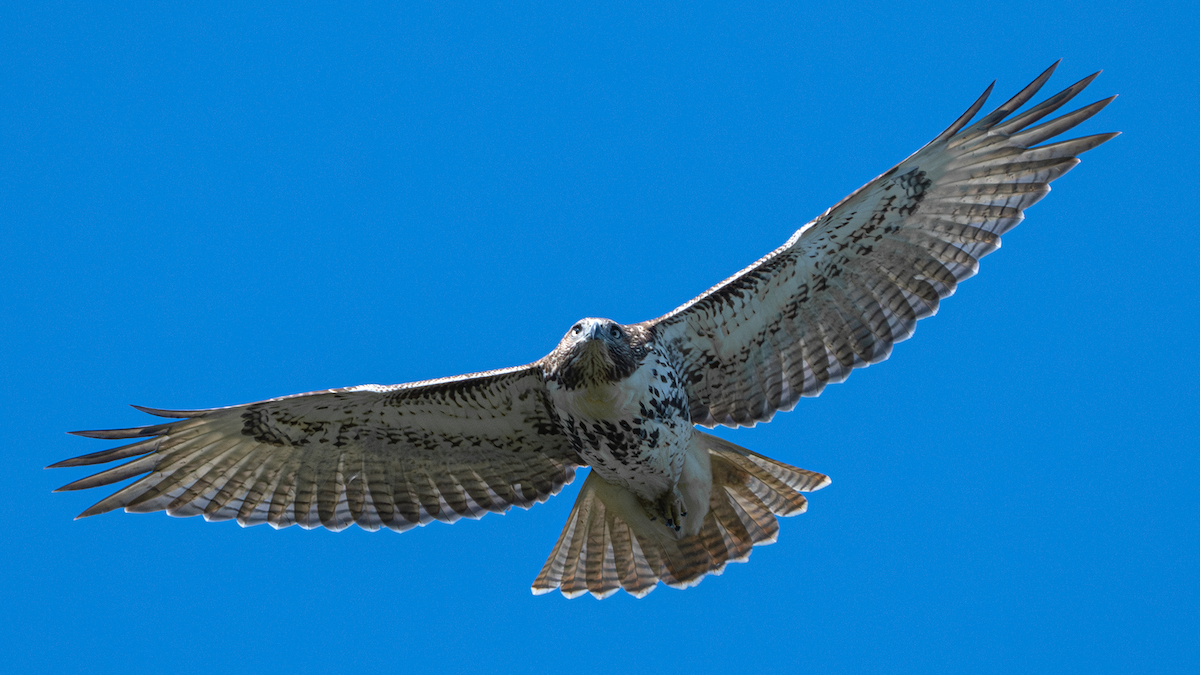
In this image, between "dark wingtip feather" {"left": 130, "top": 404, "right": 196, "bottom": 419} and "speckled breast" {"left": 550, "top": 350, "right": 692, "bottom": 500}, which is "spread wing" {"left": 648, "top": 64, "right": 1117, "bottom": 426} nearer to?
"speckled breast" {"left": 550, "top": 350, "right": 692, "bottom": 500}

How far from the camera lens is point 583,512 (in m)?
9.57

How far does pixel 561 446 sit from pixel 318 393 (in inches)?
84.2

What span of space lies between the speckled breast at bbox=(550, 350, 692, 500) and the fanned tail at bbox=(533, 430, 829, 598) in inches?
17.7

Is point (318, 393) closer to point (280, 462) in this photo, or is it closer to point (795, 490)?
point (280, 462)

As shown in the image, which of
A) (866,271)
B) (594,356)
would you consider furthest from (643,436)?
(866,271)

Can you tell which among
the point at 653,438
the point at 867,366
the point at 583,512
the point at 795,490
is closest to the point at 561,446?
the point at 583,512

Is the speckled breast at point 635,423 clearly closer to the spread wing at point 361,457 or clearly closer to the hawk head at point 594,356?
the hawk head at point 594,356

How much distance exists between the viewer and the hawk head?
8117mm

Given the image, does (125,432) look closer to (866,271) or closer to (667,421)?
(667,421)

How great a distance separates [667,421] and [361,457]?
9.12 ft

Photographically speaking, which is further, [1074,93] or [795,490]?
[795,490]

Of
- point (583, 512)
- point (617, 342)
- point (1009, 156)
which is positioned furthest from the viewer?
point (583, 512)

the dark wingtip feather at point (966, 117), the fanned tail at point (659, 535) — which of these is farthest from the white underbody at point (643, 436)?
the dark wingtip feather at point (966, 117)

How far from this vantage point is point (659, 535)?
949cm
